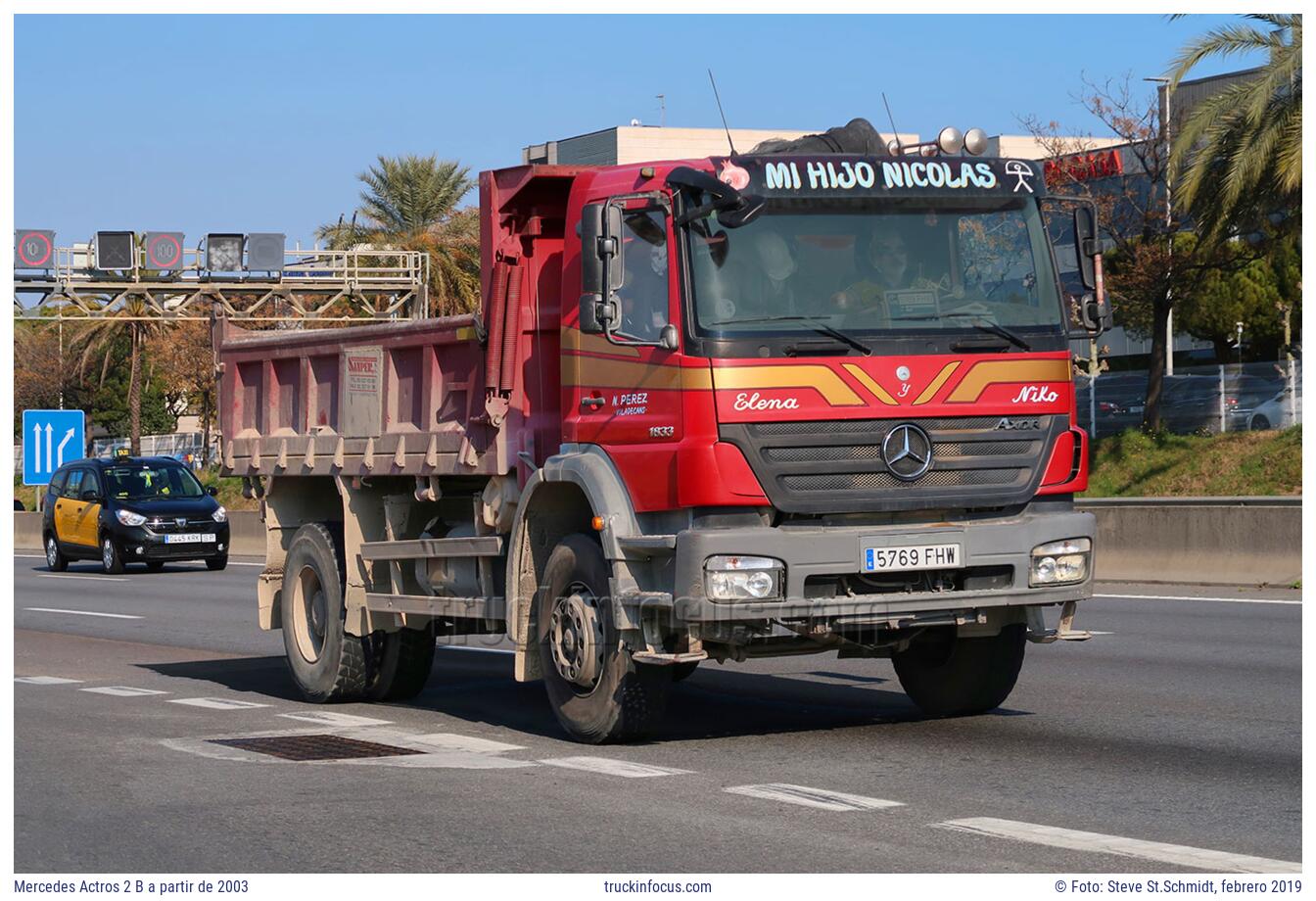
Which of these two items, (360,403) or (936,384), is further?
Answer: (360,403)

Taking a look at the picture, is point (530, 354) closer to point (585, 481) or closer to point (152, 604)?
point (585, 481)

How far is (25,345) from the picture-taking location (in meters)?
77.6

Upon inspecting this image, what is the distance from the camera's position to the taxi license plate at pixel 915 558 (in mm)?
9242

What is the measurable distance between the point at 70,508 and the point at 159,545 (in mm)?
2856

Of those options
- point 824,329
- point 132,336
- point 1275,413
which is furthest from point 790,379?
point 132,336

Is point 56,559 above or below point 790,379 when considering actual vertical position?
below

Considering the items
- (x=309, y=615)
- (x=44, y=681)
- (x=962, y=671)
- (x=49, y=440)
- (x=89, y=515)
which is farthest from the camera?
(x=49, y=440)

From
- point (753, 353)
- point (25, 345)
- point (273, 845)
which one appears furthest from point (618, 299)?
point (25, 345)

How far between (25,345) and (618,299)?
239ft

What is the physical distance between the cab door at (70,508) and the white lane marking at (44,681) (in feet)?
58.5

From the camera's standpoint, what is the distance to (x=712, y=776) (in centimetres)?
886

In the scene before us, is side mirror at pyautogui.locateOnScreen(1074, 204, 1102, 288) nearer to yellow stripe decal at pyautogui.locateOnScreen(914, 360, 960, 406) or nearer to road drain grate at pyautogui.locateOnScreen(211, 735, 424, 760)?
yellow stripe decal at pyautogui.locateOnScreen(914, 360, 960, 406)

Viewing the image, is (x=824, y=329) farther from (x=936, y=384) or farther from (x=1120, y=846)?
(x=1120, y=846)

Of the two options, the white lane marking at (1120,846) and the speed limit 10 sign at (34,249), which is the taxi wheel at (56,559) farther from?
the white lane marking at (1120,846)
